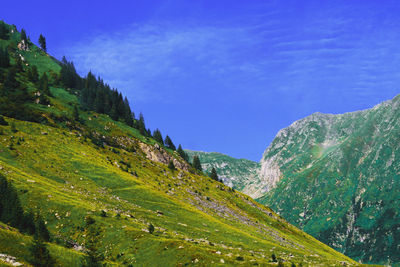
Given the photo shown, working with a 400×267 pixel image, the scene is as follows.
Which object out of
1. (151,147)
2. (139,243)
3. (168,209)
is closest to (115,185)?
(168,209)

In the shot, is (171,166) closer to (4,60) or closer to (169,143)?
(169,143)

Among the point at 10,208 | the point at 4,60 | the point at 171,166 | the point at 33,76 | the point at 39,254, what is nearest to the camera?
the point at 39,254

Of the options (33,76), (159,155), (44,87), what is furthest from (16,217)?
(33,76)

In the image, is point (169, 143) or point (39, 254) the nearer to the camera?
point (39, 254)

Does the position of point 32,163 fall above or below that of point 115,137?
below

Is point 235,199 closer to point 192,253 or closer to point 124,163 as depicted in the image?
point 124,163

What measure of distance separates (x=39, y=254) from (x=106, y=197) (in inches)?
1838

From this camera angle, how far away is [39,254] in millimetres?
27594

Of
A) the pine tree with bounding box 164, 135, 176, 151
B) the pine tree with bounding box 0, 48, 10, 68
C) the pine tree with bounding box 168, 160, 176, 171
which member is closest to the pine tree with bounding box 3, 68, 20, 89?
the pine tree with bounding box 0, 48, 10, 68

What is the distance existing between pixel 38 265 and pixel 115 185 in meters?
59.2

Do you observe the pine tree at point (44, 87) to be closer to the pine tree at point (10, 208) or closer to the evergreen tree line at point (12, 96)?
the evergreen tree line at point (12, 96)

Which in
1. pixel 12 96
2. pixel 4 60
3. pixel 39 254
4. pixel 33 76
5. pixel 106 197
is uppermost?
pixel 4 60

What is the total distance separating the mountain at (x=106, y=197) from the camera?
3962cm

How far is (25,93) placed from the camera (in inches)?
5428
